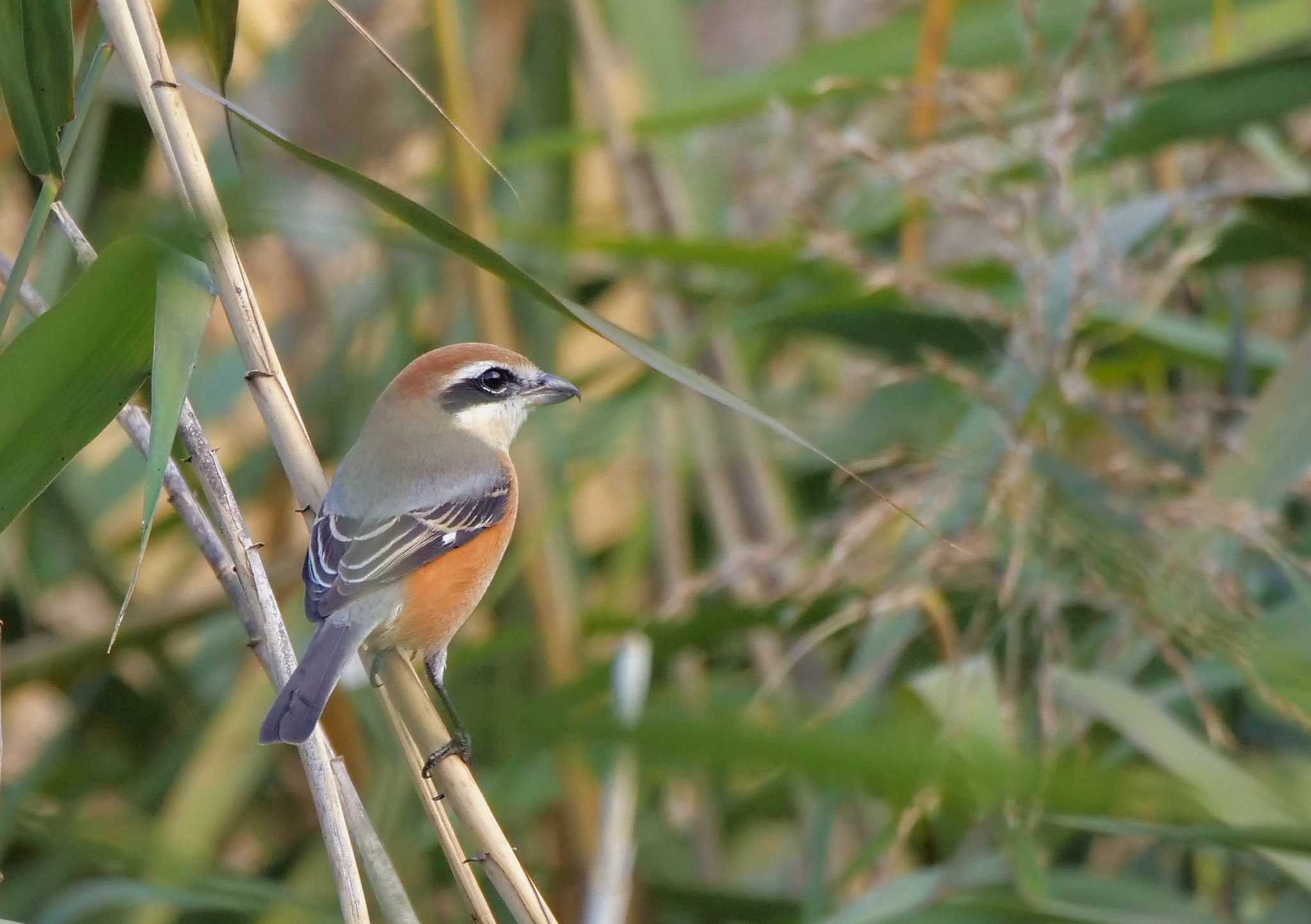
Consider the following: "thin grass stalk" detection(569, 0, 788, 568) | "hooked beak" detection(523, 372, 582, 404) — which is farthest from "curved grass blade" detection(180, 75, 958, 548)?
"thin grass stalk" detection(569, 0, 788, 568)

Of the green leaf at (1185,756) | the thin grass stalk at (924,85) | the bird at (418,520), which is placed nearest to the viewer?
the bird at (418,520)

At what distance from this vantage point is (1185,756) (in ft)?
6.30

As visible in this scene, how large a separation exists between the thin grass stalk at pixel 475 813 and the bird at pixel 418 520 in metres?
0.08

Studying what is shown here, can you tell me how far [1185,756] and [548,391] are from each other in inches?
44.3

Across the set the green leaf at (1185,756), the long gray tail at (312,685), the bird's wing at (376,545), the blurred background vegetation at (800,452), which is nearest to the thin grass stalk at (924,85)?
the blurred background vegetation at (800,452)

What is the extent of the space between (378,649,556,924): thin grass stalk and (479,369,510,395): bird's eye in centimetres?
83

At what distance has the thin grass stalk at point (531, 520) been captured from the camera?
7.79ft

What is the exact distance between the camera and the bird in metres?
1.70

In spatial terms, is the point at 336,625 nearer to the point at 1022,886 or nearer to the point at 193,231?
the point at 193,231

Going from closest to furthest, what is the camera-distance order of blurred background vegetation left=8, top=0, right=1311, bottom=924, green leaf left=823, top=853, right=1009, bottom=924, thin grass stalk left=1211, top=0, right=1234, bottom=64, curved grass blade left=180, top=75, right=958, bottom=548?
curved grass blade left=180, top=75, right=958, bottom=548 → green leaf left=823, top=853, right=1009, bottom=924 → blurred background vegetation left=8, top=0, right=1311, bottom=924 → thin grass stalk left=1211, top=0, right=1234, bottom=64

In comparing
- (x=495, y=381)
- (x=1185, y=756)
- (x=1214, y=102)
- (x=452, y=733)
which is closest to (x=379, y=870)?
(x=452, y=733)

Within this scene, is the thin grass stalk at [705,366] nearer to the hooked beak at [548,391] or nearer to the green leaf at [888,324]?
the green leaf at [888,324]

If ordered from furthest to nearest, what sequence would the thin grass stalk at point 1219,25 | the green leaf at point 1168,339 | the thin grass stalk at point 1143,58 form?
the thin grass stalk at point 1219,25
the green leaf at point 1168,339
the thin grass stalk at point 1143,58

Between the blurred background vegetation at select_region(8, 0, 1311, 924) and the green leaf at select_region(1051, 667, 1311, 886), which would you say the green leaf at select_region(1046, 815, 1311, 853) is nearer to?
the blurred background vegetation at select_region(8, 0, 1311, 924)
